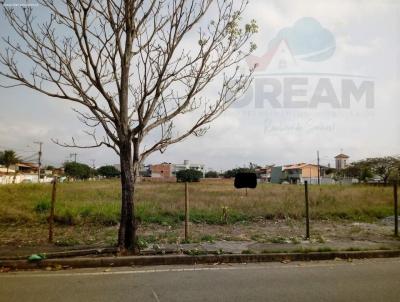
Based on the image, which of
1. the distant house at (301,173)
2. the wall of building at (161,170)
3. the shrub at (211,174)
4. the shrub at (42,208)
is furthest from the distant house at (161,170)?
the shrub at (42,208)

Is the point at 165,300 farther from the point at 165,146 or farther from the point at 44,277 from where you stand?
the point at 165,146

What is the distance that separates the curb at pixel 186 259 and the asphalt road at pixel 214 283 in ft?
1.00

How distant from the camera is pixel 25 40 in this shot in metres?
8.17

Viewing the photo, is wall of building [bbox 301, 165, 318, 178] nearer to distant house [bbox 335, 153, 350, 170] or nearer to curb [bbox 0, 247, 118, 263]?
distant house [bbox 335, 153, 350, 170]

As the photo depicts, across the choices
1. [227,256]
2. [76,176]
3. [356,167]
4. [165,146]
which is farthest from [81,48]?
[76,176]

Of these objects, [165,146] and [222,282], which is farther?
[165,146]

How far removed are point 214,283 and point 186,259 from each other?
1.63 metres

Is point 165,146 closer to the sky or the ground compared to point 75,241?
closer to the sky

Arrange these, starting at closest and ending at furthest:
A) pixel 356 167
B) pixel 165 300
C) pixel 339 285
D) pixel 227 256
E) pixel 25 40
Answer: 1. pixel 165 300
2. pixel 339 285
3. pixel 227 256
4. pixel 25 40
5. pixel 356 167

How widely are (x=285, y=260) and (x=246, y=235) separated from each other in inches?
111

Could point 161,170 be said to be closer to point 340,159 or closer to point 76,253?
point 340,159

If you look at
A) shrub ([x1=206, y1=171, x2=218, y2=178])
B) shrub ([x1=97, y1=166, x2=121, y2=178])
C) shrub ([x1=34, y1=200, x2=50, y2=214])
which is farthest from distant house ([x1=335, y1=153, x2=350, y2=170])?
shrub ([x1=34, y1=200, x2=50, y2=214])

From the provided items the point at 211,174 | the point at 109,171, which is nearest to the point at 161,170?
the point at 109,171

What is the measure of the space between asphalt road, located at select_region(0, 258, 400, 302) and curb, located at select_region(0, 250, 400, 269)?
306mm
